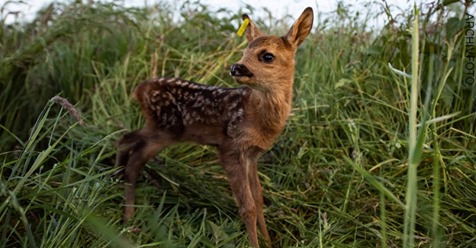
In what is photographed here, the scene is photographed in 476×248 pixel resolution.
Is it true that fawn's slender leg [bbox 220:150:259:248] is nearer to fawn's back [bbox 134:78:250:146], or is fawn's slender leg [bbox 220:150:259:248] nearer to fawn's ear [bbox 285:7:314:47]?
fawn's back [bbox 134:78:250:146]

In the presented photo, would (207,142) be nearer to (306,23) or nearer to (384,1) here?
(306,23)

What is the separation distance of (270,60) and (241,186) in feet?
2.27

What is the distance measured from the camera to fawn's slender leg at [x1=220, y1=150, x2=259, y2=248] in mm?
3561

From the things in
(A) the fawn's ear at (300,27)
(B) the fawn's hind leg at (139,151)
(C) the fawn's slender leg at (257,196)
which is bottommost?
(C) the fawn's slender leg at (257,196)

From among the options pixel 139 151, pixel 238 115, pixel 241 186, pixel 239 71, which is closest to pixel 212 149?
pixel 139 151

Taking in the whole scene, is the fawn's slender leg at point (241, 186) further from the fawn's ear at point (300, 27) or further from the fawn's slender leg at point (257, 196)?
the fawn's ear at point (300, 27)

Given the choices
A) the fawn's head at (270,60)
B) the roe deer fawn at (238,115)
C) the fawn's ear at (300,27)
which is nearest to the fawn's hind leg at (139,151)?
the roe deer fawn at (238,115)

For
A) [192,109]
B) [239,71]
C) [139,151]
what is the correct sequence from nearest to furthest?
1. [239,71]
2. [192,109]
3. [139,151]

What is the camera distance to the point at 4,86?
5082 millimetres

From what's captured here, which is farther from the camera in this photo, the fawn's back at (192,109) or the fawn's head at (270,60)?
the fawn's back at (192,109)

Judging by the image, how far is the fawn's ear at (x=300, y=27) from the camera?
3.69m

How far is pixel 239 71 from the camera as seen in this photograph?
134 inches

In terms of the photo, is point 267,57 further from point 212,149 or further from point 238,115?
point 212,149

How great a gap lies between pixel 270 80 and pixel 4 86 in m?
2.41
